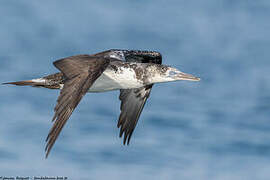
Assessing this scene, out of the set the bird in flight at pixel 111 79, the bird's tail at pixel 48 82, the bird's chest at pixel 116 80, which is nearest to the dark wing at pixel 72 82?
the bird in flight at pixel 111 79

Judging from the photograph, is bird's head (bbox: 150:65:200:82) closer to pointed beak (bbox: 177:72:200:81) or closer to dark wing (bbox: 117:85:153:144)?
pointed beak (bbox: 177:72:200:81)

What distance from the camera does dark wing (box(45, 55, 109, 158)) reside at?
7.90 metres

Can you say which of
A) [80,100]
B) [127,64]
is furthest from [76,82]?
[127,64]

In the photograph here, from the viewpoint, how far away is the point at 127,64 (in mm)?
10922

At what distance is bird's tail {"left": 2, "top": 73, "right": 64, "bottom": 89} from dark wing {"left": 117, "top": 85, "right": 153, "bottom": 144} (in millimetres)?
2139

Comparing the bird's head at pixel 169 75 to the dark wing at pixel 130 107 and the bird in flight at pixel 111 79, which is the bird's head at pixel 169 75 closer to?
the bird in flight at pixel 111 79

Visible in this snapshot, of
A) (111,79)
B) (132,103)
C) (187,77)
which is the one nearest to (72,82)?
(111,79)

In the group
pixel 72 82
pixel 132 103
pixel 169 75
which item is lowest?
pixel 72 82

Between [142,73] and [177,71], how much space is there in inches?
37.6

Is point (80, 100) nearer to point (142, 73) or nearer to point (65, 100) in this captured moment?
point (65, 100)

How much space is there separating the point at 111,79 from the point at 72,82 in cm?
215

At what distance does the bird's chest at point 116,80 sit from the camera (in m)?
10.7

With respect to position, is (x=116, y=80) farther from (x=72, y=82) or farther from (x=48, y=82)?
(x=72, y=82)

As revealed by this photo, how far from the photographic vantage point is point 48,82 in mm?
11141
